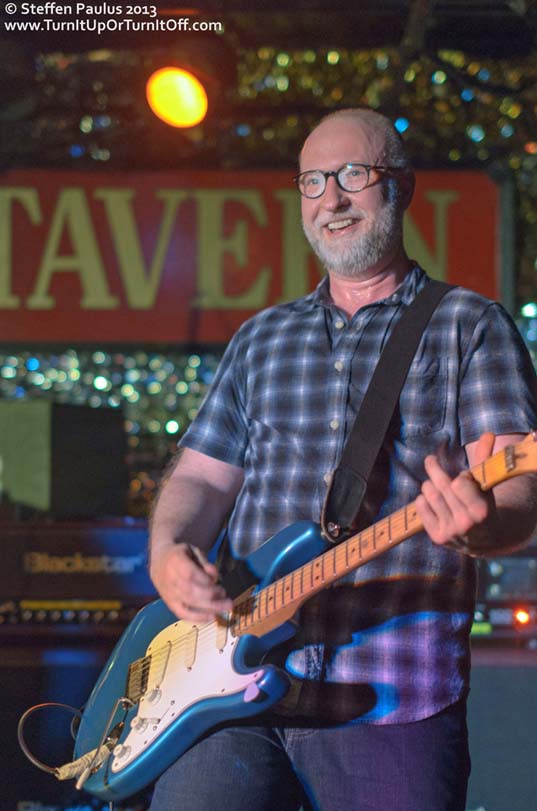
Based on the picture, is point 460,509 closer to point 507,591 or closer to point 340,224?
point 340,224

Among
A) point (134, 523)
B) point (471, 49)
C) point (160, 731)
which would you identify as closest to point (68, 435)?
point (134, 523)

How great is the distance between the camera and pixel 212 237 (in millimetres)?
3803

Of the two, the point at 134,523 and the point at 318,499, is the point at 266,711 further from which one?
the point at 134,523

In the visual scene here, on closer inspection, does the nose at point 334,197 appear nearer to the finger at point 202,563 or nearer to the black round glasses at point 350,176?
the black round glasses at point 350,176

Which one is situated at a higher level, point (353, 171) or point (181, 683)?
point (353, 171)

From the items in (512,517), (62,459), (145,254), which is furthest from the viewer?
(145,254)

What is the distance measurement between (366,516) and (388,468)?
0.10 m

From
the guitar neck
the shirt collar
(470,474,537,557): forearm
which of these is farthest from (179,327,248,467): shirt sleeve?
(470,474,537,557): forearm

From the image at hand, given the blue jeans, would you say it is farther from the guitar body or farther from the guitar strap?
the guitar strap

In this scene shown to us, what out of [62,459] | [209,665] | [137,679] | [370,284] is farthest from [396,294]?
[62,459]

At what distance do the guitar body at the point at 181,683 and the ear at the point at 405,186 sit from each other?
2.37ft

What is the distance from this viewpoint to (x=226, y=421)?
6.51 ft

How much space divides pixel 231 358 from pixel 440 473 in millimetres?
806

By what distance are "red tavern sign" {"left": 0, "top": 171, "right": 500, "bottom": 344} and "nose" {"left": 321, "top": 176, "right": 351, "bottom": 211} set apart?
189 cm
